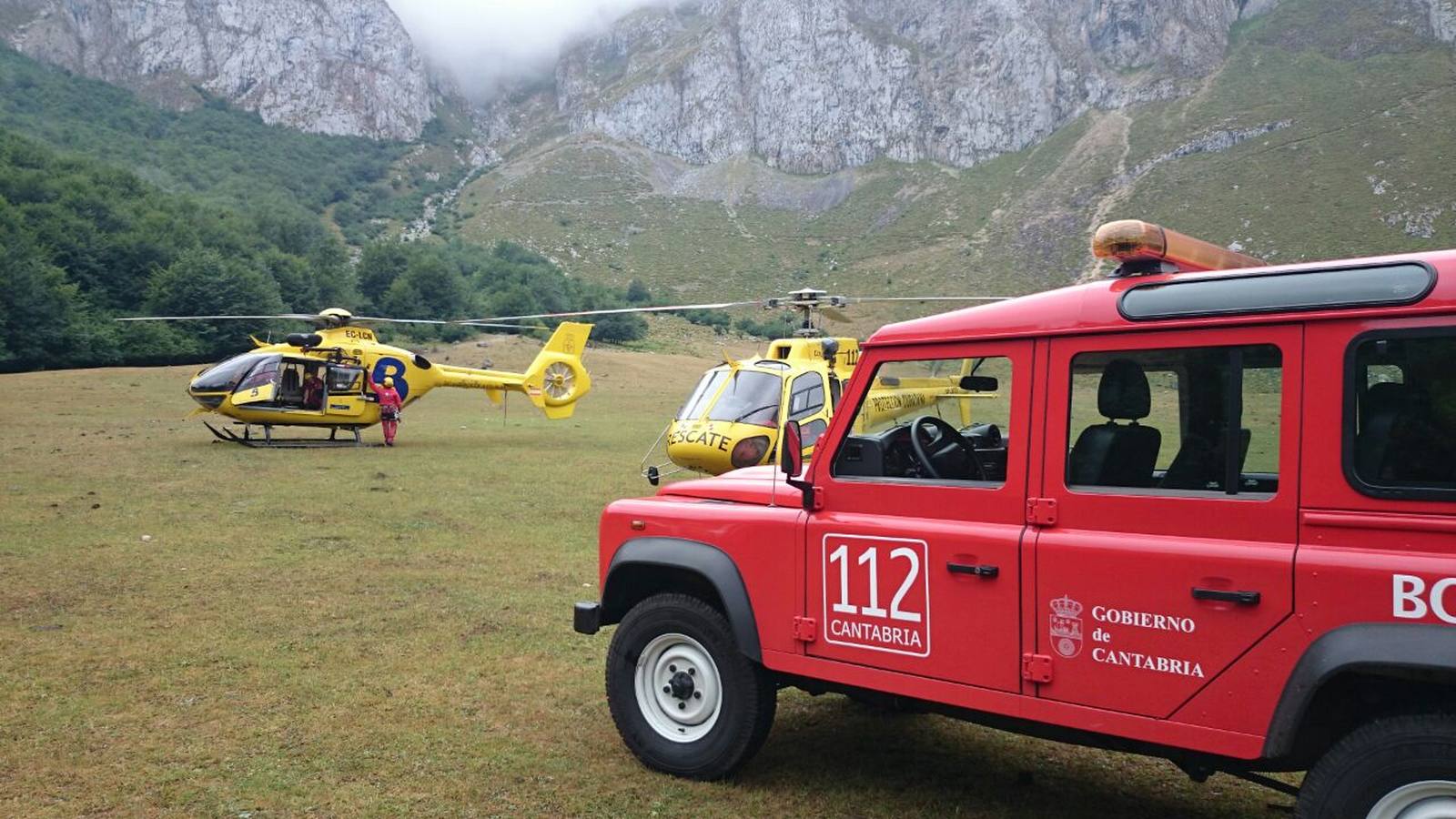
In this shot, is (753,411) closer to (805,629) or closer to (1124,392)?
(805,629)

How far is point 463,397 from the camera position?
42312 mm

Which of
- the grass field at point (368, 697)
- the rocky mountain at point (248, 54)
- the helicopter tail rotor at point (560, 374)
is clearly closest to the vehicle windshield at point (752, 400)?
the grass field at point (368, 697)

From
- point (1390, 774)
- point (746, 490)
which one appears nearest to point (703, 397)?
point (746, 490)

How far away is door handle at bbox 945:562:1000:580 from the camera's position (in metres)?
3.95

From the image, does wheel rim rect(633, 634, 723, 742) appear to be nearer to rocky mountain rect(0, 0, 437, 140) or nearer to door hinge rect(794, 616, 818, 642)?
door hinge rect(794, 616, 818, 642)

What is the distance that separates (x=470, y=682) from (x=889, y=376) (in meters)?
3.65

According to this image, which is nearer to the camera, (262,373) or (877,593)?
(877,593)

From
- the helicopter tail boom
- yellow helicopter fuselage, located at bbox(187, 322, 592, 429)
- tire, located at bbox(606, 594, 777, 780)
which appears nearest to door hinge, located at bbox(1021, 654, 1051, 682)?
Answer: tire, located at bbox(606, 594, 777, 780)

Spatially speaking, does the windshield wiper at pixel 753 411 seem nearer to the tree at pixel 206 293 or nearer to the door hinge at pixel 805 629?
the door hinge at pixel 805 629

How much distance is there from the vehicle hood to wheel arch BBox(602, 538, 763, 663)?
0.31 meters

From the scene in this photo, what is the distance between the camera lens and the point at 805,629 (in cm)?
450

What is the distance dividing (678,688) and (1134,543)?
240cm

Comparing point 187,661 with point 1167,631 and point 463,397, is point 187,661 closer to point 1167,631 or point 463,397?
point 1167,631

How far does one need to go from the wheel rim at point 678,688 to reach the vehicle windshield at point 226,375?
63.0 ft
